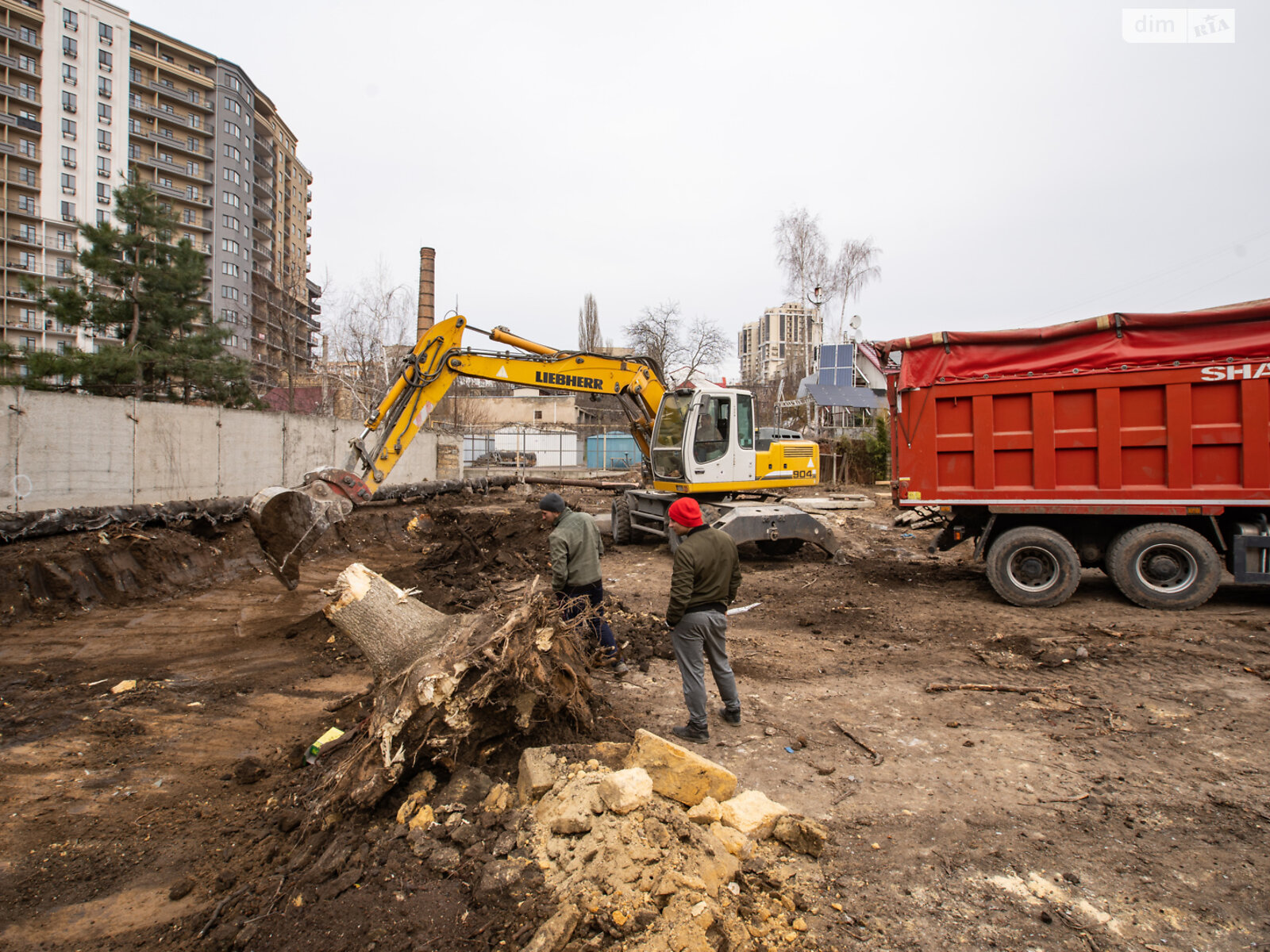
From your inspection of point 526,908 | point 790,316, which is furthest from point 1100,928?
point 790,316

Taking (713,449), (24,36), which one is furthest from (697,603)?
(24,36)

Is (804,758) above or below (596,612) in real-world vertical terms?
below

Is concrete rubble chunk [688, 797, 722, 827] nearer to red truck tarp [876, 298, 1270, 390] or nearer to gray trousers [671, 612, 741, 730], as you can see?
gray trousers [671, 612, 741, 730]

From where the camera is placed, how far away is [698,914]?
2584 millimetres

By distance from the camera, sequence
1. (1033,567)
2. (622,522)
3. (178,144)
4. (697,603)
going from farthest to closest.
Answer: (178,144) < (622,522) < (1033,567) < (697,603)

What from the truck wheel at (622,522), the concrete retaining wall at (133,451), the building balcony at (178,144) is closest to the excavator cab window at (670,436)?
the truck wheel at (622,522)

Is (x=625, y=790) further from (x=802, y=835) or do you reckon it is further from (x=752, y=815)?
(x=802, y=835)

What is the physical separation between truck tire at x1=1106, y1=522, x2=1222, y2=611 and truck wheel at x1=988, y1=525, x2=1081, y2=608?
0.47 meters

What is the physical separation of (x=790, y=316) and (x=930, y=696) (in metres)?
57.7

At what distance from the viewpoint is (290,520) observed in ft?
22.2

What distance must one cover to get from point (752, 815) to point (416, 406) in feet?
22.6

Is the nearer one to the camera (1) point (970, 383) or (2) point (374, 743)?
(2) point (374, 743)

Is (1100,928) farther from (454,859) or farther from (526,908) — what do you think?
(454,859)

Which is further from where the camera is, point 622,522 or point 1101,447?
point 622,522
